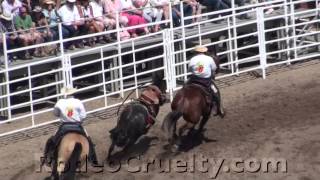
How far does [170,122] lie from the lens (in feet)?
43.6

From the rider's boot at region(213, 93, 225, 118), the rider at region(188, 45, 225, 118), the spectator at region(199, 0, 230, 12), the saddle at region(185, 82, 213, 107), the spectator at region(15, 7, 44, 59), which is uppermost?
the spectator at region(199, 0, 230, 12)

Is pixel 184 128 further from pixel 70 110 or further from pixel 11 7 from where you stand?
pixel 11 7

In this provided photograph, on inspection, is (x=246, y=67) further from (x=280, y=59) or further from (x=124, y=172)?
(x=124, y=172)

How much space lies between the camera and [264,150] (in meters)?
13.3

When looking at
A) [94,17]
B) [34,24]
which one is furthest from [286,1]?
[34,24]

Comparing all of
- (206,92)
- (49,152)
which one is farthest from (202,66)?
(49,152)

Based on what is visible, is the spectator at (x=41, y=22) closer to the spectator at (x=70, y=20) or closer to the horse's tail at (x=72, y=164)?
the spectator at (x=70, y=20)

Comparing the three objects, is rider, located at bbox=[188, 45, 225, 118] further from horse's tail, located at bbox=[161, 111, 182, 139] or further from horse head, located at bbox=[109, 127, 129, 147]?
horse head, located at bbox=[109, 127, 129, 147]

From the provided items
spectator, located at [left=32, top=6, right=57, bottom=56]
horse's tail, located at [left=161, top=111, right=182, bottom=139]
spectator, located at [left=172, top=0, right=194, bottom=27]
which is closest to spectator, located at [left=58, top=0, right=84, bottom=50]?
spectator, located at [left=32, top=6, right=57, bottom=56]

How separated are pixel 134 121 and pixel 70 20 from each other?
4.41 meters

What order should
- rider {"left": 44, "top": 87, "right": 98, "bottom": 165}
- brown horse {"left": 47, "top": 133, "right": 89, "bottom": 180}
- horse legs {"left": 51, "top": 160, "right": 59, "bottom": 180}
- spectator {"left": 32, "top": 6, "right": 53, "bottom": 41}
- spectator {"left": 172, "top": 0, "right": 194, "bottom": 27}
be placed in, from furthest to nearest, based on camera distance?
1. spectator {"left": 172, "top": 0, "right": 194, "bottom": 27}
2. spectator {"left": 32, "top": 6, "right": 53, "bottom": 41}
3. rider {"left": 44, "top": 87, "right": 98, "bottom": 165}
4. horse legs {"left": 51, "top": 160, "right": 59, "bottom": 180}
5. brown horse {"left": 47, "top": 133, "right": 89, "bottom": 180}

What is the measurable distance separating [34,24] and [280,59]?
6.25m

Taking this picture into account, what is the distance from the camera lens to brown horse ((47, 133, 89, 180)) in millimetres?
11273

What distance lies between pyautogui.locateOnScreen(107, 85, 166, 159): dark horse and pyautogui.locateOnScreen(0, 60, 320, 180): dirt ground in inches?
16.0
